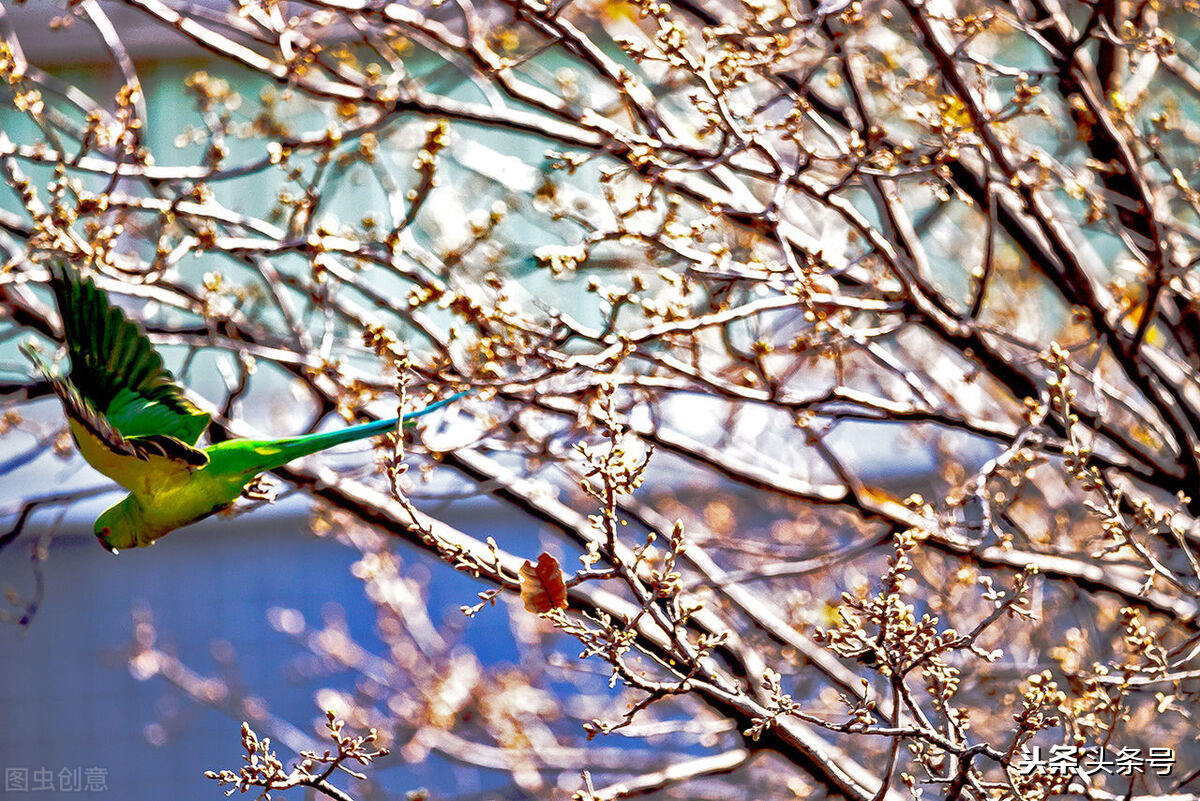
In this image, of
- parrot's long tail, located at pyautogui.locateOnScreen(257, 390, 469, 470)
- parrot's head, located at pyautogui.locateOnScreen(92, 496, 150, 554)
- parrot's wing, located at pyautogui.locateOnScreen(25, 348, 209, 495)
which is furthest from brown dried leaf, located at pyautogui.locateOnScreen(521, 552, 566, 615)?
parrot's head, located at pyautogui.locateOnScreen(92, 496, 150, 554)

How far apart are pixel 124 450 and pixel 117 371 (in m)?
0.15

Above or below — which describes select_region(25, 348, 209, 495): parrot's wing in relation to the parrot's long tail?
below

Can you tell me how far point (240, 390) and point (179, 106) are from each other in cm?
652

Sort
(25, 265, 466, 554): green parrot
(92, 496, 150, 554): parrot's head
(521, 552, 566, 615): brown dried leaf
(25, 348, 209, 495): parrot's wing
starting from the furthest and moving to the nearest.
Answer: (92, 496, 150, 554): parrot's head, (25, 265, 466, 554): green parrot, (25, 348, 209, 495): parrot's wing, (521, 552, 566, 615): brown dried leaf

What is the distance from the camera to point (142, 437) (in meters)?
1.68

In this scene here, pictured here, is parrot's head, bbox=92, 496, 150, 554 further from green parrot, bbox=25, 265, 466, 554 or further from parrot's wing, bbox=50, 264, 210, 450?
parrot's wing, bbox=50, 264, 210, 450

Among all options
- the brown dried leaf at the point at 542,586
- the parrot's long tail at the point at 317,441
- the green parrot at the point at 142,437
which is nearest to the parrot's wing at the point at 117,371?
the green parrot at the point at 142,437

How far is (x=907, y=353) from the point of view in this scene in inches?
172

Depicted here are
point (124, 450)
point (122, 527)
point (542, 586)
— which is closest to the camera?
point (542, 586)

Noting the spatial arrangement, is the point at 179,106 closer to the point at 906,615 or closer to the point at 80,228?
the point at 80,228

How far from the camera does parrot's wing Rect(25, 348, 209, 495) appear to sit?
1.55 metres

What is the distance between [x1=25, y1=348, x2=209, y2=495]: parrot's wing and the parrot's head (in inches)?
2.0

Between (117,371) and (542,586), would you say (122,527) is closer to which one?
(117,371)

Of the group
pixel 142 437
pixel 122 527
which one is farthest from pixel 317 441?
pixel 122 527
